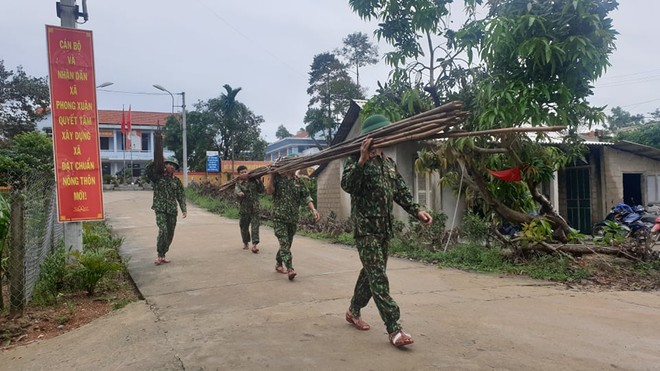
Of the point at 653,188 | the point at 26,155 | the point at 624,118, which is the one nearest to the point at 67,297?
the point at 653,188

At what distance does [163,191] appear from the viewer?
7.40 meters

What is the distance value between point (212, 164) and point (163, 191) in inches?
825

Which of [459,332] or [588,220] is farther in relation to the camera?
[588,220]

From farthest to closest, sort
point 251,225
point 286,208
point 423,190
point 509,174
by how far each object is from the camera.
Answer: point 423,190, point 251,225, point 509,174, point 286,208

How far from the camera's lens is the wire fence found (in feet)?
14.9

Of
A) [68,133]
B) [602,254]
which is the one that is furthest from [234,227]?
[602,254]

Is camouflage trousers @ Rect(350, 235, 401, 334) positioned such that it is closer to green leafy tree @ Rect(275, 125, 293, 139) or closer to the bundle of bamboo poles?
the bundle of bamboo poles

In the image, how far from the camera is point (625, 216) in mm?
10164

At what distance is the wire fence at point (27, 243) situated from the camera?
4531 mm

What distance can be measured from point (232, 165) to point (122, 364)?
26.6 m

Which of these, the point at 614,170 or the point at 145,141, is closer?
the point at 614,170

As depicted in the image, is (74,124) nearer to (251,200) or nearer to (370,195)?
(251,200)

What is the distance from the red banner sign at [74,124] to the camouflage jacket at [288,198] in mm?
2343

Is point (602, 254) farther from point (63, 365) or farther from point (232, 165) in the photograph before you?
point (232, 165)
